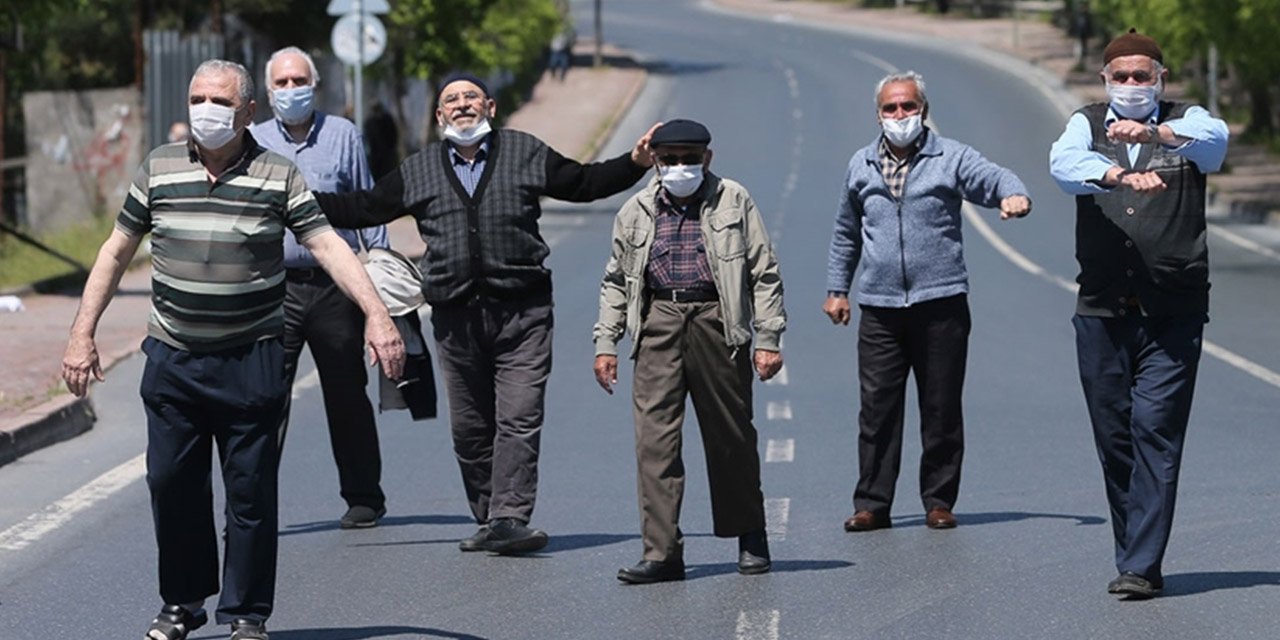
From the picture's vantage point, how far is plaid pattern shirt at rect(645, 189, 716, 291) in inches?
381

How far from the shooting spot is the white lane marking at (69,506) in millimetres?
10758

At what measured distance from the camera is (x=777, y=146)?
5309 centimetres

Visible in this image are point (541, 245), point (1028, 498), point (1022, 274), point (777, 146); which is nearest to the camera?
point (541, 245)

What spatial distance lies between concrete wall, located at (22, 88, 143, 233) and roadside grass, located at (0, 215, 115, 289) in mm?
1532

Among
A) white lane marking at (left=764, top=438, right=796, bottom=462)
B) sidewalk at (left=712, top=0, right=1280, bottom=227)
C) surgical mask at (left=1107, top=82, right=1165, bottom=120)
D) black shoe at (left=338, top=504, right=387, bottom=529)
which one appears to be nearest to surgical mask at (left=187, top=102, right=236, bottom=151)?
surgical mask at (left=1107, top=82, right=1165, bottom=120)

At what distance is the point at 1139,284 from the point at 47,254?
20295 millimetres

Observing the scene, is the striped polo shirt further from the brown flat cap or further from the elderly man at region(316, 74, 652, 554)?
the brown flat cap

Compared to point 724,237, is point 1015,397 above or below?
below

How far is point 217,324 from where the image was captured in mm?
8055

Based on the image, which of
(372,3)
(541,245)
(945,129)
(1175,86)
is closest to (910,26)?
(1175,86)

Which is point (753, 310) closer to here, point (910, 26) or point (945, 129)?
point (945, 129)

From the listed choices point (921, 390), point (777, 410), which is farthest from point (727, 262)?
point (777, 410)

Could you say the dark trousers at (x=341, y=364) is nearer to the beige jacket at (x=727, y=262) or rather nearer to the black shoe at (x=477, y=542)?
the black shoe at (x=477, y=542)

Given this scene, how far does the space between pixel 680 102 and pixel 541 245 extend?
172ft
